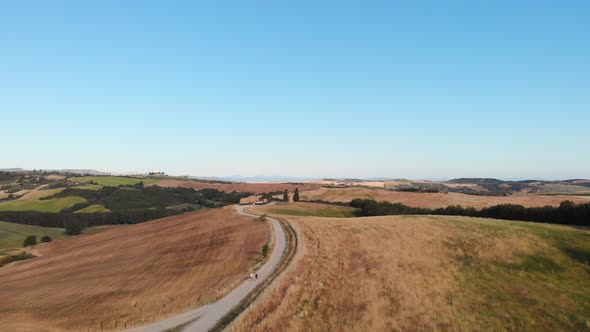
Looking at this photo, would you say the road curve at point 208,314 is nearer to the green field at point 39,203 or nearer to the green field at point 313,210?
the green field at point 313,210

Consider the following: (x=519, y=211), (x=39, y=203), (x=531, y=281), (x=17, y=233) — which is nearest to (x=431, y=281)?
(x=531, y=281)

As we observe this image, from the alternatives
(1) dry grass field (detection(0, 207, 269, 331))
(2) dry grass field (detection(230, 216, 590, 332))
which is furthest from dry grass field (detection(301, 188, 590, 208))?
(1) dry grass field (detection(0, 207, 269, 331))

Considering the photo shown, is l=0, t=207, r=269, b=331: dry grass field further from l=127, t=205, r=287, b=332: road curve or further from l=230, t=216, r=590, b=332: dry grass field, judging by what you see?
l=230, t=216, r=590, b=332: dry grass field

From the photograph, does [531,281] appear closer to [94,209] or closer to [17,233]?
[17,233]

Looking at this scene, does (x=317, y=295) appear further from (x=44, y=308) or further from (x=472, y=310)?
(x=44, y=308)

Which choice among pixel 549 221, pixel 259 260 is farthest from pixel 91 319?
pixel 549 221

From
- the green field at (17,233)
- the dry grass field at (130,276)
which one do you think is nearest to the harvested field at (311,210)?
the dry grass field at (130,276)
